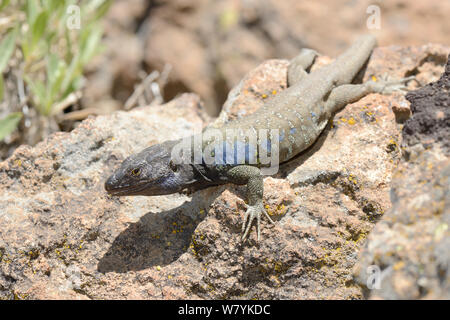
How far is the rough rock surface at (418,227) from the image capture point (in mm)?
3232

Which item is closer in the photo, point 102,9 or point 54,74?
point 54,74

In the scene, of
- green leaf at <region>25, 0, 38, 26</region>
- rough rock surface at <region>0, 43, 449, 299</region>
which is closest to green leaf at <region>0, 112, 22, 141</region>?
rough rock surface at <region>0, 43, 449, 299</region>

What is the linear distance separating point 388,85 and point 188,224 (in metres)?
3.04

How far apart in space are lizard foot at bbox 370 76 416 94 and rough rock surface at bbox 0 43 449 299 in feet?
0.69

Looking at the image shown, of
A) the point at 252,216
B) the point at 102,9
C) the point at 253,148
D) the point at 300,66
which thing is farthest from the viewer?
the point at 102,9

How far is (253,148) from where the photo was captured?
516 centimetres

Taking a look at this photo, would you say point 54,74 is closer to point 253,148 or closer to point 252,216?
point 253,148

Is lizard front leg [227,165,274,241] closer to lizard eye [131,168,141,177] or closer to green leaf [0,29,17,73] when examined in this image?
lizard eye [131,168,141,177]

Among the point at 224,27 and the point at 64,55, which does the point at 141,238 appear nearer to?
the point at 64,55

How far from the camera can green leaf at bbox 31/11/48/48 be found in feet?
22.0

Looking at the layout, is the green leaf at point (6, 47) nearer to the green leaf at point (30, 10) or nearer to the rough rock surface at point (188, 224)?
the green leaf at point (30, 10)

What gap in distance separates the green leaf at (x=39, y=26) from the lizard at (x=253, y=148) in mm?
3023

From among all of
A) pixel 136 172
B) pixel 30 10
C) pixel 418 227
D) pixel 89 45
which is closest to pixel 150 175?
pixel 136 172
